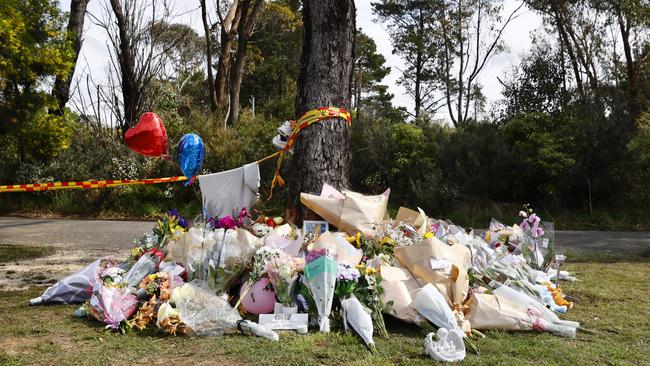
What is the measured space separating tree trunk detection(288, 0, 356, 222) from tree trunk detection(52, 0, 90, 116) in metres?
13.4

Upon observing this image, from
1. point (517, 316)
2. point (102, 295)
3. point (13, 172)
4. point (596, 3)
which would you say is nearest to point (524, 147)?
point (596, 3)

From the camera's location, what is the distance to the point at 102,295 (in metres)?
3.76

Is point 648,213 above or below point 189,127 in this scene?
below

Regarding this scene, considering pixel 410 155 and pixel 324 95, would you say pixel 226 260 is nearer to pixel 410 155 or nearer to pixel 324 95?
pixel 324 95

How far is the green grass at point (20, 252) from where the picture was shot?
23.7ft

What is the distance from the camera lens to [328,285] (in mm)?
3555

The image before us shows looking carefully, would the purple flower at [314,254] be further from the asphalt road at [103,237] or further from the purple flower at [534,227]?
the asphalt road at [103,237]

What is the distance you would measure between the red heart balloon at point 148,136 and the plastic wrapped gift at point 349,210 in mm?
2272

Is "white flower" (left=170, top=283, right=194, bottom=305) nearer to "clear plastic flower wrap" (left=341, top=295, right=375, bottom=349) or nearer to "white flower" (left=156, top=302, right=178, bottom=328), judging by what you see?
"white flower" (left=156, top=302, right=178, bottom=328)

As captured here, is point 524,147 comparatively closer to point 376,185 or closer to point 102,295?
point 376,185

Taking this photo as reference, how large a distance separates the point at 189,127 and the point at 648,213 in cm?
1337

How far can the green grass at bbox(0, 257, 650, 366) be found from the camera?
9.90ft

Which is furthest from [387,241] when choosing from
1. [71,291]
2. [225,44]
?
[225,44]

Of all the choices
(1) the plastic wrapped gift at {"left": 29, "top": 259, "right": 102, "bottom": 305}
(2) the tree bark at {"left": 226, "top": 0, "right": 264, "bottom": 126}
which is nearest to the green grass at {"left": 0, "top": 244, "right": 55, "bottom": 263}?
(1) the plastic wrapped gift at {"left": 29, "top": 259, "right": 102, "bottom": 305}
